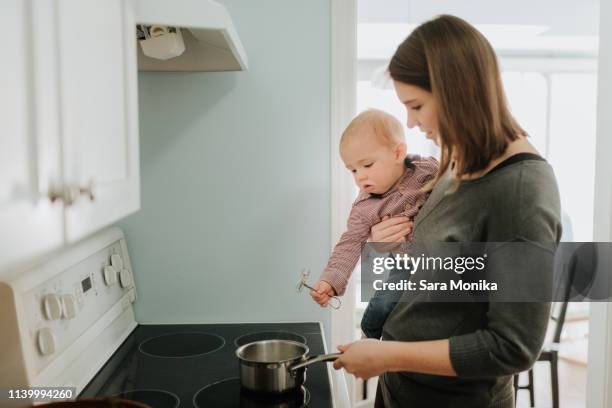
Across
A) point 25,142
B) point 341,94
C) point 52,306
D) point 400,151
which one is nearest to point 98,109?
point 25,142

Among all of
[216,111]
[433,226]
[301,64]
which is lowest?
[433,226]

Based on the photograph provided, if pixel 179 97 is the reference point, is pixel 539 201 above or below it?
below

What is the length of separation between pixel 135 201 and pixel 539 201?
789 mm

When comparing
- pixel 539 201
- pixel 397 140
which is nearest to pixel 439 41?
Result: pixel 539 201

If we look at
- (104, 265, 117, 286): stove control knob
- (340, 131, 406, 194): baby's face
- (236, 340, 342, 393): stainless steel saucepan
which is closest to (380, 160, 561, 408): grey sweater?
(236, 340, 342, 393): stainless steel saucepan

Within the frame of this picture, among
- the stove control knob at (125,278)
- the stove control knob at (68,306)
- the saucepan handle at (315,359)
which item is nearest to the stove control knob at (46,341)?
the stove control knob at (68,306)

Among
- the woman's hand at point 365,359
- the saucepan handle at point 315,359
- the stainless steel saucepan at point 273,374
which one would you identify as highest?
the woman's hand at point 365,359

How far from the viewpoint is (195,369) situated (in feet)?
4.83

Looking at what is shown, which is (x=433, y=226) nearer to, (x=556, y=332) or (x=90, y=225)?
(x=90, y=225)

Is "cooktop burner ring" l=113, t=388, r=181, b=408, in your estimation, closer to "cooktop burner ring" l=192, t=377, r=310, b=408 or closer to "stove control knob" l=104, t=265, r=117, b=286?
"cooktop burner ring" l=192, t=377, r=310, b=408

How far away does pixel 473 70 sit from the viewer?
3.24 feet

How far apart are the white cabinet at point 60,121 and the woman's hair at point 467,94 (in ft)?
1.87

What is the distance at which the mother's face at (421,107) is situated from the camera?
1043 millimetres

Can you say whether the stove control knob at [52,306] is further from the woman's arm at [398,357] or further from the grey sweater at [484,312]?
the grey sweater at [484,312]
